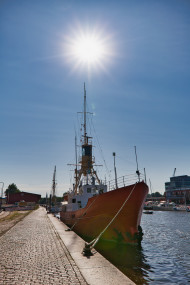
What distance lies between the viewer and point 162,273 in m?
8.77

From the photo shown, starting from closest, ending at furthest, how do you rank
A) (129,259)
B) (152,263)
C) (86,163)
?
(152,263), (129,259), (86,163)

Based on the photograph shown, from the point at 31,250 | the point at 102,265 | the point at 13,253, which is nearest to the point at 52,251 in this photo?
the point at 31,250

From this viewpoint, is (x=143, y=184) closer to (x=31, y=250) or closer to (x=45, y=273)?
(x=31, y=250)

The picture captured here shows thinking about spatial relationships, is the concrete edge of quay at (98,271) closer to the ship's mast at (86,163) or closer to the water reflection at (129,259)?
the water reflection at (129,259)

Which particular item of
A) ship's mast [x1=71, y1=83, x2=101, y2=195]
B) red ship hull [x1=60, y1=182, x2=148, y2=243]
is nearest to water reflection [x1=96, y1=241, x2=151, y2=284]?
red ship hull [x1=60, y1=182, x2=148, y2=243]

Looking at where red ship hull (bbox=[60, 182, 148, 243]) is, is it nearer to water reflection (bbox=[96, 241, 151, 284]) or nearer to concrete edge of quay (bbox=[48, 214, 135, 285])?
water reflection (bbox=[96, 241, 151, 284])

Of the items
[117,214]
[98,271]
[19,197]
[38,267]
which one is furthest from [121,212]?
[19,197]

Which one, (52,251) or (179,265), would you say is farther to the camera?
(179,265)

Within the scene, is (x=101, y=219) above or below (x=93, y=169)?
below

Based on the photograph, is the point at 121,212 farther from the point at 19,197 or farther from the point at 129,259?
the point at 19,197

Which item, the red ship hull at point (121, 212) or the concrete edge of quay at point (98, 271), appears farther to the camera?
the red ship hull at point (121, 212)

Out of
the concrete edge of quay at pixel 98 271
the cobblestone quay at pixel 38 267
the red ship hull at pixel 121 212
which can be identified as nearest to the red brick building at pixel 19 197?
the red ship hull at pixel 121 212

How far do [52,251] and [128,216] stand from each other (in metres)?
5.80

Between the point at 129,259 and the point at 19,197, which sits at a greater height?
the point at 19,197
